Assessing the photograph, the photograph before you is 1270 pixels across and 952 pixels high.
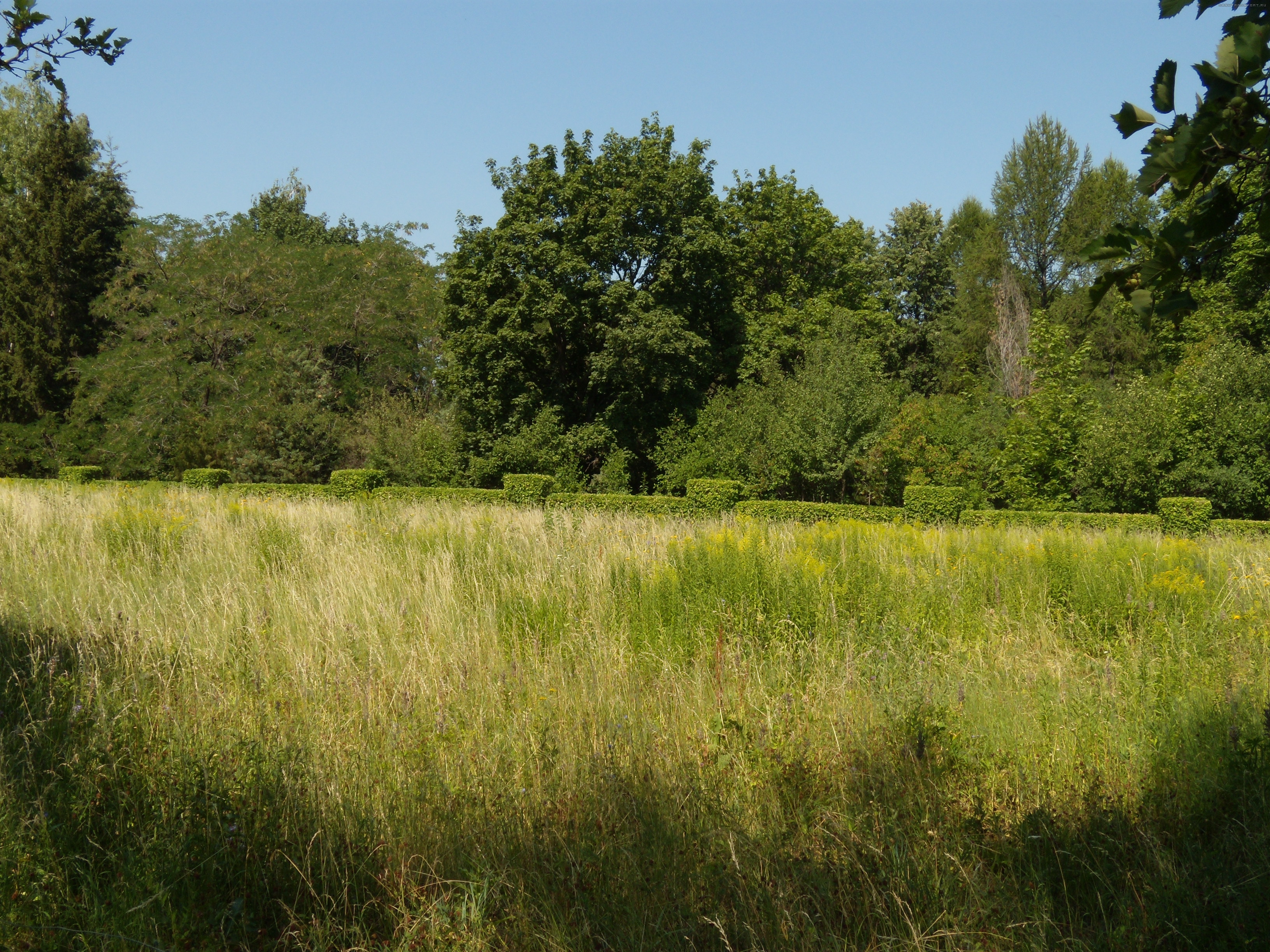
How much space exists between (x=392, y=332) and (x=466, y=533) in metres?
27.8

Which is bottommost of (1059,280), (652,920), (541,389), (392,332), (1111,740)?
(652,920)

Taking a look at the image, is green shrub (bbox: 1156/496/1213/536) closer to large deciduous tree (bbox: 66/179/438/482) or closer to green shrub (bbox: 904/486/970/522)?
green shrub (bbox: 904/486/970/522)

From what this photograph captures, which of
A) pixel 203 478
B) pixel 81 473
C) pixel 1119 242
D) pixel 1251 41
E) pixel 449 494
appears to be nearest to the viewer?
pixel 1251 41

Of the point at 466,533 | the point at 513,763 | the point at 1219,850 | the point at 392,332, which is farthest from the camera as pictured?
the point at 392,332

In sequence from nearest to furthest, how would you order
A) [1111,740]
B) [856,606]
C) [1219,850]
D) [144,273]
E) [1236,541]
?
1. [1219,850]
2. [1111,740]
3. [856,606]
4. [1236,541]
5. [144,273]

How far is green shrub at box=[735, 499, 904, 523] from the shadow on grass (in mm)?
12050

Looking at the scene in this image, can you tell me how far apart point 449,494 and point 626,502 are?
408 centimetres

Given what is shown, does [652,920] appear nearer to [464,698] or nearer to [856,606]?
[464,698]

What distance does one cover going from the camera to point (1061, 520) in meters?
15.1

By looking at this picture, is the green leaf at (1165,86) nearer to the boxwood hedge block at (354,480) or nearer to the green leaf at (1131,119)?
the green leaf at (1131,119)

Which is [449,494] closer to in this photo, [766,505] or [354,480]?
[354,480]

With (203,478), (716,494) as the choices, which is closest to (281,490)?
(203,478)

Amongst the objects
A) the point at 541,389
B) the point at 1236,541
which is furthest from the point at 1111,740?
the point at 541,389

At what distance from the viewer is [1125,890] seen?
273 cm
